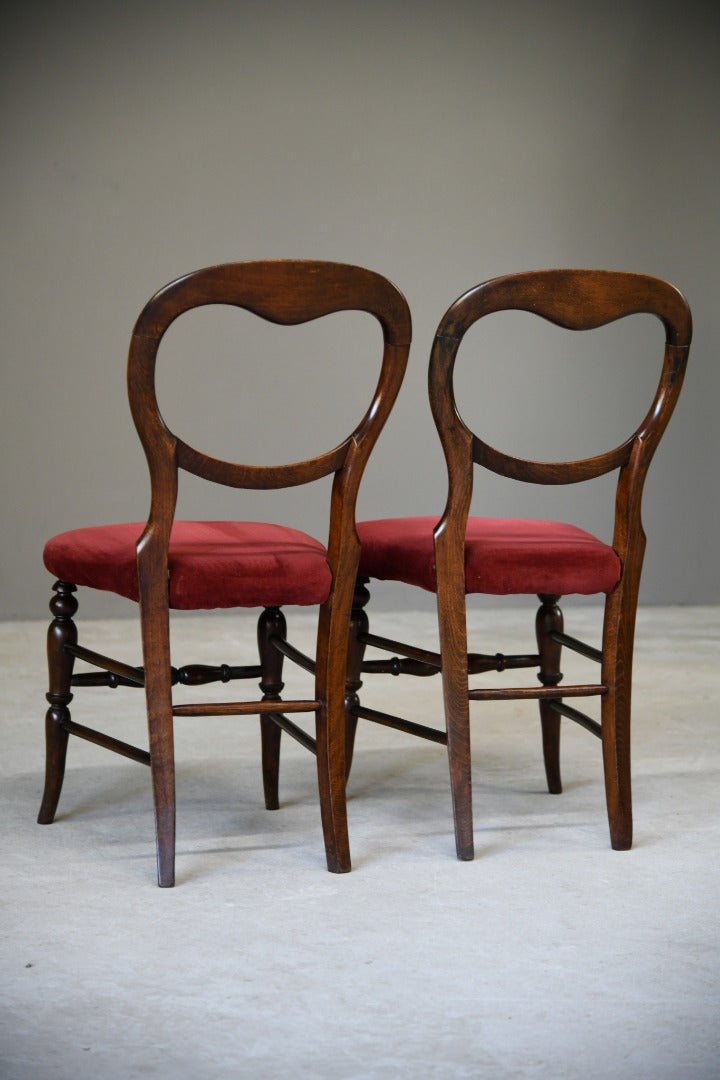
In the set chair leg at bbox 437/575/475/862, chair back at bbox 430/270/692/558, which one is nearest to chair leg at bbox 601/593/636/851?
chair back at bbox 430/270/692/558

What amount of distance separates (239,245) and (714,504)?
2340 millimetres

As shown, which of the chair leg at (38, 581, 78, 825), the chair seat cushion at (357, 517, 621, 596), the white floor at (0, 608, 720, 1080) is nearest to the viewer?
the white floor at (0, 608, 720, 1080)

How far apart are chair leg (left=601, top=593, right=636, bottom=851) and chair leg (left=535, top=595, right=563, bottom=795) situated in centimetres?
24

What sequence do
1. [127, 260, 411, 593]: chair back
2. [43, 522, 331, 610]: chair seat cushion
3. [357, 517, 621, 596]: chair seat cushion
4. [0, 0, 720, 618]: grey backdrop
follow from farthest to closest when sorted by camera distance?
[0, 0, 720, 618]: grey backdrop
[357, 517, 621, 596]: chair seat cushion
[43, 522, 331, 610]: chair seat cushion
[127, 260, 411, 593]: chair back

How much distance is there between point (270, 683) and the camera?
233 centimetres

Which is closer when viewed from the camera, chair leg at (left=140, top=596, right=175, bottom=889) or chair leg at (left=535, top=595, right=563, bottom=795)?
chair leg at (left=140, top=596, right=175, bottom=889)

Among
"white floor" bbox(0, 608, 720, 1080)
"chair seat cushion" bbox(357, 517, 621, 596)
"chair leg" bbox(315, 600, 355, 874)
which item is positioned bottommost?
"white floor" bbox(0, 608, 720, 1080)

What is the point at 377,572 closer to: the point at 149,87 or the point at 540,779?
the point at 540,779

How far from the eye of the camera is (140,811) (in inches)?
92.9

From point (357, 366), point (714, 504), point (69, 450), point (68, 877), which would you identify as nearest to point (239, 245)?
point (357, 366)

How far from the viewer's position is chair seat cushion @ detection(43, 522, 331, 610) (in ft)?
6.40

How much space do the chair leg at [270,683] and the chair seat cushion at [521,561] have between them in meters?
0.26

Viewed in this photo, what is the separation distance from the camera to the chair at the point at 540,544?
2023 mm

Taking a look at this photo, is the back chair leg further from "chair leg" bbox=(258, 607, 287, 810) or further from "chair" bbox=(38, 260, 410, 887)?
"chair leg" bbox=(258, 607, 287, 810)
